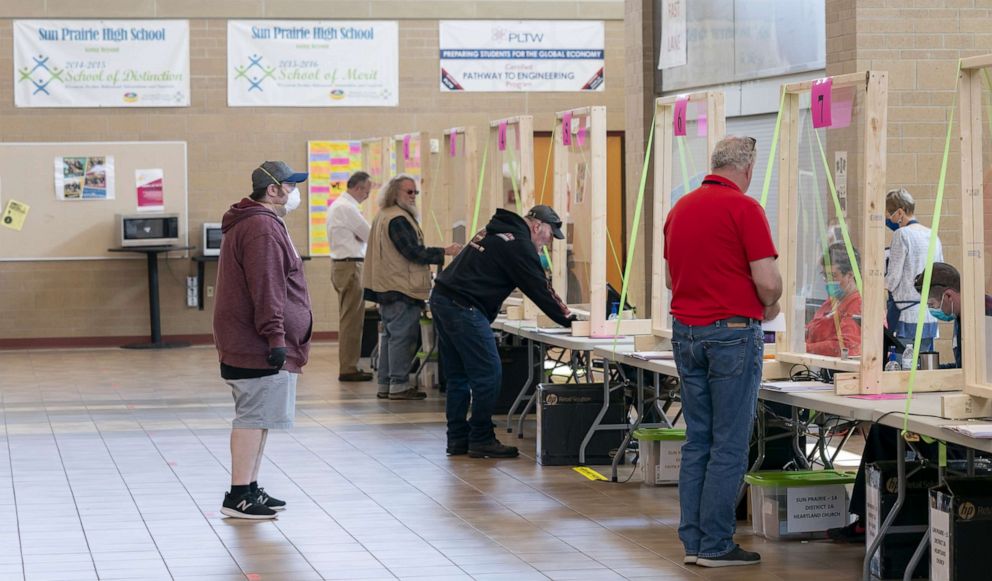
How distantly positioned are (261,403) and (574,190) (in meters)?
2.94

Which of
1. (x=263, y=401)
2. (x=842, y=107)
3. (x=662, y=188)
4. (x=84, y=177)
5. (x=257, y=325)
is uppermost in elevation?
(x=84, y=177)

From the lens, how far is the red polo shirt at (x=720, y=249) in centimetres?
573

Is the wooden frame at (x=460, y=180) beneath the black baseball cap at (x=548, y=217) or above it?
above

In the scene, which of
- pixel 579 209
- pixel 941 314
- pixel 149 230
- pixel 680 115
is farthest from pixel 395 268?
pixel 149 230

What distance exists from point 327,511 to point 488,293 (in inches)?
72.9

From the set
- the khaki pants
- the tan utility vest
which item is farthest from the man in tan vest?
the khaki pants

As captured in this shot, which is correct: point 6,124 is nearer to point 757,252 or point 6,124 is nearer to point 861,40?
point 861,40

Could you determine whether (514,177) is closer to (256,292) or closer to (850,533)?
(256,292)

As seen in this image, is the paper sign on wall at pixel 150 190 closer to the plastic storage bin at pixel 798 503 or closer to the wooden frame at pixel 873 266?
the plastic storage bin at pixel 798 503

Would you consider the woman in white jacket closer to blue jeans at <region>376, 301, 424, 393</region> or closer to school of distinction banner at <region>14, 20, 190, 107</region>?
blue jeans at <region>376, 301, 424, 393</region>

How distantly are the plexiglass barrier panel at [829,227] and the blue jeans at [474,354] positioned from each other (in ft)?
7.60

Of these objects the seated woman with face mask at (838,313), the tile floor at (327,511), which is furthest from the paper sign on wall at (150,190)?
the seated woman with face mask at (838,313)

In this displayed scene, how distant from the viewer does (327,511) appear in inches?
284

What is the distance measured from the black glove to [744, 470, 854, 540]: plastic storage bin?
6.88 feet
